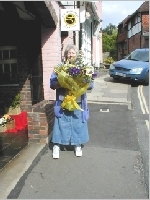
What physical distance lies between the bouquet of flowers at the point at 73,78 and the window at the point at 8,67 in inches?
130

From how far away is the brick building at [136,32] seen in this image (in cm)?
3088

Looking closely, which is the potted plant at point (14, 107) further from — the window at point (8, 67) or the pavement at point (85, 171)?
the pavement at point (85, 171)

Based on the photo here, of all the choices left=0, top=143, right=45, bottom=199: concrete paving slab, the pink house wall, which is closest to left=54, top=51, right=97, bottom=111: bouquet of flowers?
left=0, top=143, right=45, bottom=199: concrete paving slab

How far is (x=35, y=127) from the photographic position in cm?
491

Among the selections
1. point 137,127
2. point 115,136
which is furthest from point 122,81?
point 115,136

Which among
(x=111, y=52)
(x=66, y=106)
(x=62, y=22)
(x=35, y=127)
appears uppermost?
(x=111, y=52)

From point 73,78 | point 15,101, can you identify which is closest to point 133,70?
point 15,101

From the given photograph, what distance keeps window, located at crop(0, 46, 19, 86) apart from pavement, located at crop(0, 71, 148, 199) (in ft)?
8.61

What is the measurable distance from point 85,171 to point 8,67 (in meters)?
4.18

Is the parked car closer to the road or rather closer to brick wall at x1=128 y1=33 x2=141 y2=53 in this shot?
the road

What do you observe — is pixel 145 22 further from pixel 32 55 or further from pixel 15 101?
pixel 15 101

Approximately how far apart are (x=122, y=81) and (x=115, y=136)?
803 centimetres

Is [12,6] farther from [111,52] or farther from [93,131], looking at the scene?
[111,52]

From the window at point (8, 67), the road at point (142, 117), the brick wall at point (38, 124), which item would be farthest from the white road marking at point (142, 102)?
the window at point (8, 67)
